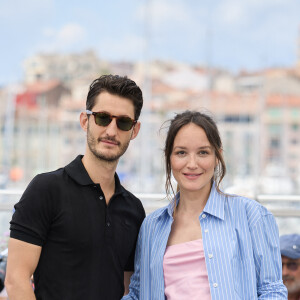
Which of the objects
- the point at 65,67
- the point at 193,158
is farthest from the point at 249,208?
the point at 65,67

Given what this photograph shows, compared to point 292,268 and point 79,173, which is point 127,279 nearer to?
point 79,173

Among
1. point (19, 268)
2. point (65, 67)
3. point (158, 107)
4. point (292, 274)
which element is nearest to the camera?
point (19, 268)

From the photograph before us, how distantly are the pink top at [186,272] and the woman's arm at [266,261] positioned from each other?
18 cm

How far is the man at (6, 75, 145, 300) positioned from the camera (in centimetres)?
178

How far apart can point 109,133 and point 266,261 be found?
70cm

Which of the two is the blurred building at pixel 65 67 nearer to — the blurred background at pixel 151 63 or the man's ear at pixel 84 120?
the blurred background at pixel 151 63

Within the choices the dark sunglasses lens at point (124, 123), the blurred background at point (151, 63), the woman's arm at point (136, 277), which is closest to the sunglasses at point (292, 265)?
the woman's arm at point (136, 277)

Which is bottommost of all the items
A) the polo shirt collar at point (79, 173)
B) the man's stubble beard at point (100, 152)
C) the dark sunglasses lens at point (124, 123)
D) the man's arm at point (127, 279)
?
the man's arm at point (127, 279)

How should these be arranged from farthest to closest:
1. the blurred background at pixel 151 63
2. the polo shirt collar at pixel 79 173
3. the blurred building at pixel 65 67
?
the blurred building at pixel 65 67
the blurred background at pixel 151 63
the polo shirt collar at pixel 79 173

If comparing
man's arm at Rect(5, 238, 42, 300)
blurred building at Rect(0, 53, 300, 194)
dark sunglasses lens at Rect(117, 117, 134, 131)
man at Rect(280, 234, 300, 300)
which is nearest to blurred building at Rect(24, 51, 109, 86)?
blurred building at Rect(0, 53, 300, 194)

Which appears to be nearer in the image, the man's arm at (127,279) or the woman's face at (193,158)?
the woman's face at (193,158)

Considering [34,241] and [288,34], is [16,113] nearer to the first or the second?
[288,34]

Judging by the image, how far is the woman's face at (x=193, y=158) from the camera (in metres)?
1.92

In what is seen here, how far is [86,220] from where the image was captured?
73.1 inches
